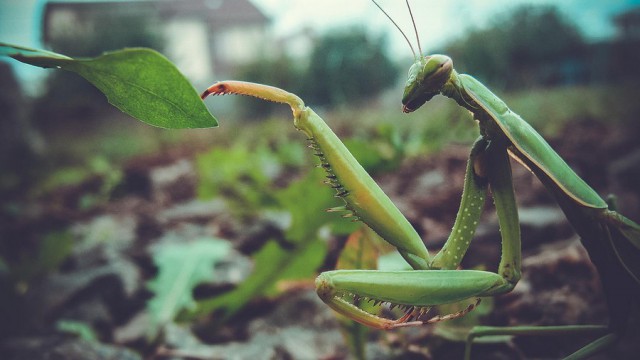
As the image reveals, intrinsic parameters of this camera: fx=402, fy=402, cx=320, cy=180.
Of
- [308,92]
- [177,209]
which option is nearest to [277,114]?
[308,92]

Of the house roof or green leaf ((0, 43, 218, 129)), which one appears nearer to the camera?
green leaf ((0, 43, 218, 129))

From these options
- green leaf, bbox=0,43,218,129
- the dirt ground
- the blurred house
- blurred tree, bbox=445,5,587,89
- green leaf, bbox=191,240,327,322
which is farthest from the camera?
the blurred house

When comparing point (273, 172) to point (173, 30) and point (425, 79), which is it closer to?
point (425, 79)

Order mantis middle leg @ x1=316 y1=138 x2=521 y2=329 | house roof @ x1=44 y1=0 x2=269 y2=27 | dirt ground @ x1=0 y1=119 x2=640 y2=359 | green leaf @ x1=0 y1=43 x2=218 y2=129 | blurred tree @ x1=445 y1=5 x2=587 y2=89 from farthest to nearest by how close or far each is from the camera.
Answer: house roof @ x1=44 y1=0 x2=269 y2=27 < blurred tree @ x1=445 y1=5 x2=587 y2=89 < dirt ground @ x1=0 y1=119 x2=640 y2=359 < mantis middle leg @ x1=316 y1=138 x2=521 y2=329 < green leaf @ x1=0 y1=43 x2=218 y2=129

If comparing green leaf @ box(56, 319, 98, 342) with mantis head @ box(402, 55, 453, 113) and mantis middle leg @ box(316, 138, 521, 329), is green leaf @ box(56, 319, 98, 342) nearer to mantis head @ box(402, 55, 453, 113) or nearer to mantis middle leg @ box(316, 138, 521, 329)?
mantis middle leg @ box(316, 138, 521, 329)

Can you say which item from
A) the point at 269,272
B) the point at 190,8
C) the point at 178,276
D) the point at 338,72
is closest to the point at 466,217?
the point at 269,272

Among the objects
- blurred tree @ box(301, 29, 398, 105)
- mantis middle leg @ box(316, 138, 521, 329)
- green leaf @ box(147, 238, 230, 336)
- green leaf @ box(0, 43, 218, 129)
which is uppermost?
blurred tree @ box(301, 29, 398, 105)

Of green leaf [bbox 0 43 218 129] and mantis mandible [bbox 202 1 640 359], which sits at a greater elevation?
green leaf [bbox 0 43 218 129]

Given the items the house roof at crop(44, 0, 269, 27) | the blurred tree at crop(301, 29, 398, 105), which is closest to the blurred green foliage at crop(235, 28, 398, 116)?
the blurred tree at crop(301, 29, 398, 105)
